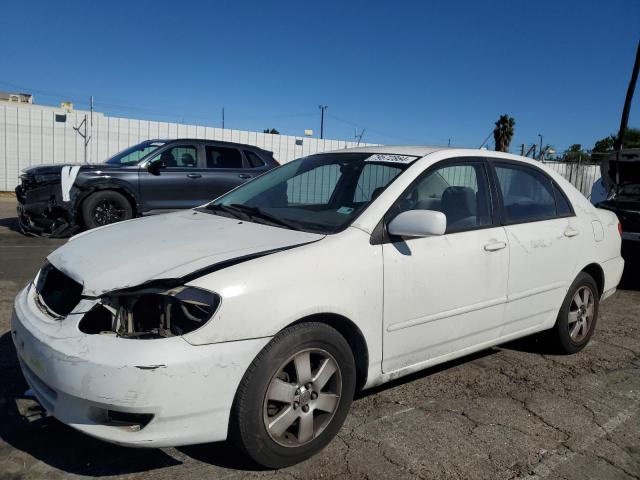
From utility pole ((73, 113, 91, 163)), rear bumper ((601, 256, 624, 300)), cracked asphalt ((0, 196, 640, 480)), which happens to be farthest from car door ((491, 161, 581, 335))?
utility pole ((73, 113, 91, 163))

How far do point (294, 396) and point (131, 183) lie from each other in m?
7.07

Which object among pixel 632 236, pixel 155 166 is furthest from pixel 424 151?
pixel 155 166

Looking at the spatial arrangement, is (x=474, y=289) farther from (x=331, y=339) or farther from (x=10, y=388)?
(x=10, y=388)

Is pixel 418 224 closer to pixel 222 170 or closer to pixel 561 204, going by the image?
pixel 561 204

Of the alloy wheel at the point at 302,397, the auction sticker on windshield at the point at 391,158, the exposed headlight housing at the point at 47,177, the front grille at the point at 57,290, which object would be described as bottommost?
the alloy wheel at the point at 302,397

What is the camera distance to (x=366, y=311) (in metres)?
2.80

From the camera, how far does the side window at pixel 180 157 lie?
9.15m

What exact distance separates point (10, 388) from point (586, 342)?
4.29 m

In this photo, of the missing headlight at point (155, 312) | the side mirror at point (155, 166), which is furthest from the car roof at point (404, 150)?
the side mirror at point (155, 166)

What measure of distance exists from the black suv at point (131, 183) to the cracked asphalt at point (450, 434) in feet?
15.3

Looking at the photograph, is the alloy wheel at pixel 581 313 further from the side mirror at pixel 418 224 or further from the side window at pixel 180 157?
the side window at pixel 180 157

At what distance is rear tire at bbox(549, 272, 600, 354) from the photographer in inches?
165

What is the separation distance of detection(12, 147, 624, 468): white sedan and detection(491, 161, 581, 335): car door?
1 centimetres

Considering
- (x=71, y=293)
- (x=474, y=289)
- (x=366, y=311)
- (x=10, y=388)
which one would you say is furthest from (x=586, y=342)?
(x=10, y=388)
